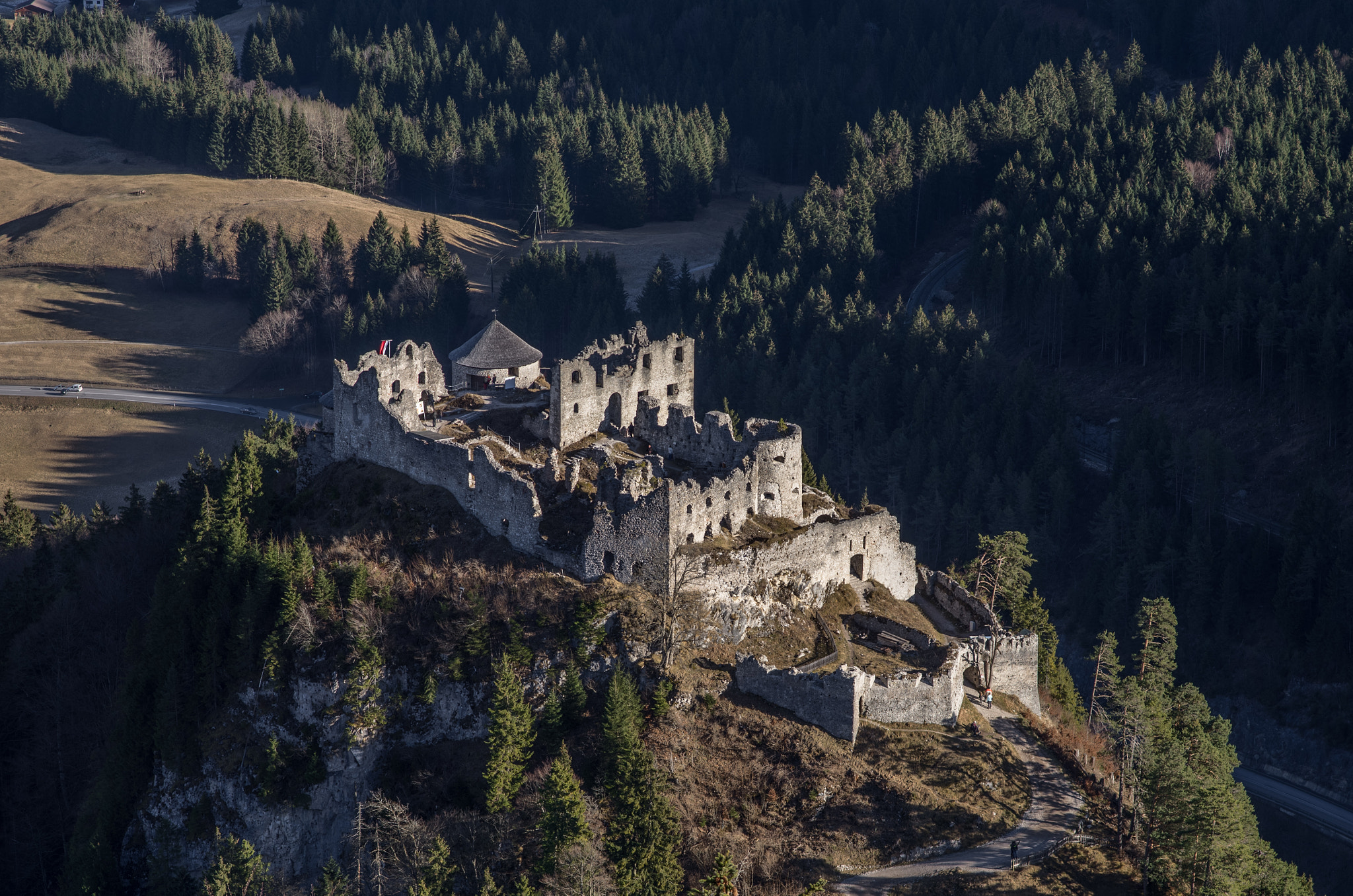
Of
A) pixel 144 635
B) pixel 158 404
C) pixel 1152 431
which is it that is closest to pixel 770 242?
pixel 1152 431

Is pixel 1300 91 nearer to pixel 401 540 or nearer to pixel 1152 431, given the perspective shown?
pixel 1152 431

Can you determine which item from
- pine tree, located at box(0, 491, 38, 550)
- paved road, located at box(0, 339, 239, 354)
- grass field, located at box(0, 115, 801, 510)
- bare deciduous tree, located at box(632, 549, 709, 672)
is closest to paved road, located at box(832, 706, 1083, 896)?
bare deciduous tree, located at box(632, 549, 709, 672)

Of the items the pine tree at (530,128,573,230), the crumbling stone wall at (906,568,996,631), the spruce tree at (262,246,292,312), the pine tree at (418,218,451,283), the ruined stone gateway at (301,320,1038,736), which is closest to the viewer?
the ruined stone gateway at (301,320,1038,736)

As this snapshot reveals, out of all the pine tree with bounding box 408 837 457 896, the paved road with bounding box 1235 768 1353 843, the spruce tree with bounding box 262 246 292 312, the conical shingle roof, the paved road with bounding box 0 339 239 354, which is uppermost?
the spruce tree with bounding box 262 246 292 312

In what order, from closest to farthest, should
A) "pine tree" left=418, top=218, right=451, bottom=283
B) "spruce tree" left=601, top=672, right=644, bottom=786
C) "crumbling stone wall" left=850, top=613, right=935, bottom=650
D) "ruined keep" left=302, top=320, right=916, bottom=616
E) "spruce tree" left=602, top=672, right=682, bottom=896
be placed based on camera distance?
"spruce tree" left=602, top=672, right=682, bottom=896 < "spruce tree" left=601, top=672, right=644, bottom=786 < "ruined keep" left=302, top=320, right=916, bottom=616 < "crumbling stone wall" left=850, top=613, right=935, bottom=650 < "pine tree" left=418, top=218, right=451, bottom=283

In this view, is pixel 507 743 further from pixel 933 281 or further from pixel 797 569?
pixel 933 281

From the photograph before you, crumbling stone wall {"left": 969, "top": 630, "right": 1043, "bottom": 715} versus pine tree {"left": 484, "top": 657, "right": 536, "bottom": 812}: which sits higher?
crumbling stone wall {"left": 969, "top": 630, "right": 1043, "bottom": 715}

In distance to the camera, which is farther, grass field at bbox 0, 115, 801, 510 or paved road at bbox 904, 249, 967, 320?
paved road at bbox 904, 249, 967, 320

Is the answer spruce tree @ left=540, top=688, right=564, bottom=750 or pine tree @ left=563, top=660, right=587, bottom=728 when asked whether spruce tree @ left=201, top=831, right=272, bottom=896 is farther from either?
pine tree @ left=563, top=660, right=587, bottom=728

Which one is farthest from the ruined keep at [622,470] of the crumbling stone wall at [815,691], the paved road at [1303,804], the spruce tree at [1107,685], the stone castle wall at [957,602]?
the paved road at [1303,804]
